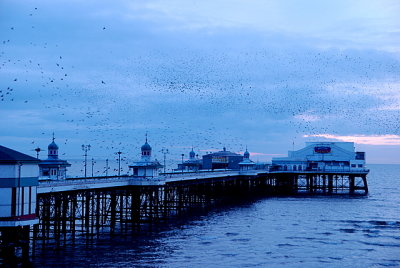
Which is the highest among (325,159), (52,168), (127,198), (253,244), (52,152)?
(325,159)

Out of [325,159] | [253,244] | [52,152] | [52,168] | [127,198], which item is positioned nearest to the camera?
[253,244]

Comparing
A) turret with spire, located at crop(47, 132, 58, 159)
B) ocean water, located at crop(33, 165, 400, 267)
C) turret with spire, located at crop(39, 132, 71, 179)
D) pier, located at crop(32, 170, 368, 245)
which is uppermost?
turret with spire, located at crop(47, 132, 58, 159)

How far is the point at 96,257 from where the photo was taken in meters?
41.4

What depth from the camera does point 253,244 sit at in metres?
49.8

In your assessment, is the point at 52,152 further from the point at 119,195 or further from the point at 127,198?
the point at 127,198

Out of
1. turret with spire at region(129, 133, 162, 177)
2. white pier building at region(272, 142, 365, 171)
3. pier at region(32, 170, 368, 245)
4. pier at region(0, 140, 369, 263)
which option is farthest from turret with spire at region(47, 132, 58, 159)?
white pier building at region(272, 142, 365, 171)

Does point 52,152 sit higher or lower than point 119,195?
higher

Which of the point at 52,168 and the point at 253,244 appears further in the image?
the point at 52,168

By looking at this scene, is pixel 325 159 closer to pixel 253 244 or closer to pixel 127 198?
pixel 127 198

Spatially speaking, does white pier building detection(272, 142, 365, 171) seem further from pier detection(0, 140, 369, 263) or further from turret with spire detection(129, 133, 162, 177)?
turret with spire detection(129, 133, 162, 177)

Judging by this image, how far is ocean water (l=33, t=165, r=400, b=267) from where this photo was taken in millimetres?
41375

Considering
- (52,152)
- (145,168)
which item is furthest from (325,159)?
(52,152)

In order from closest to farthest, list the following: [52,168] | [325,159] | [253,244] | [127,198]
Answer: [253,244] → [52,168] → [127,198] → [325,159]

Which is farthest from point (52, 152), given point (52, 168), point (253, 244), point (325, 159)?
point (325, 159)
